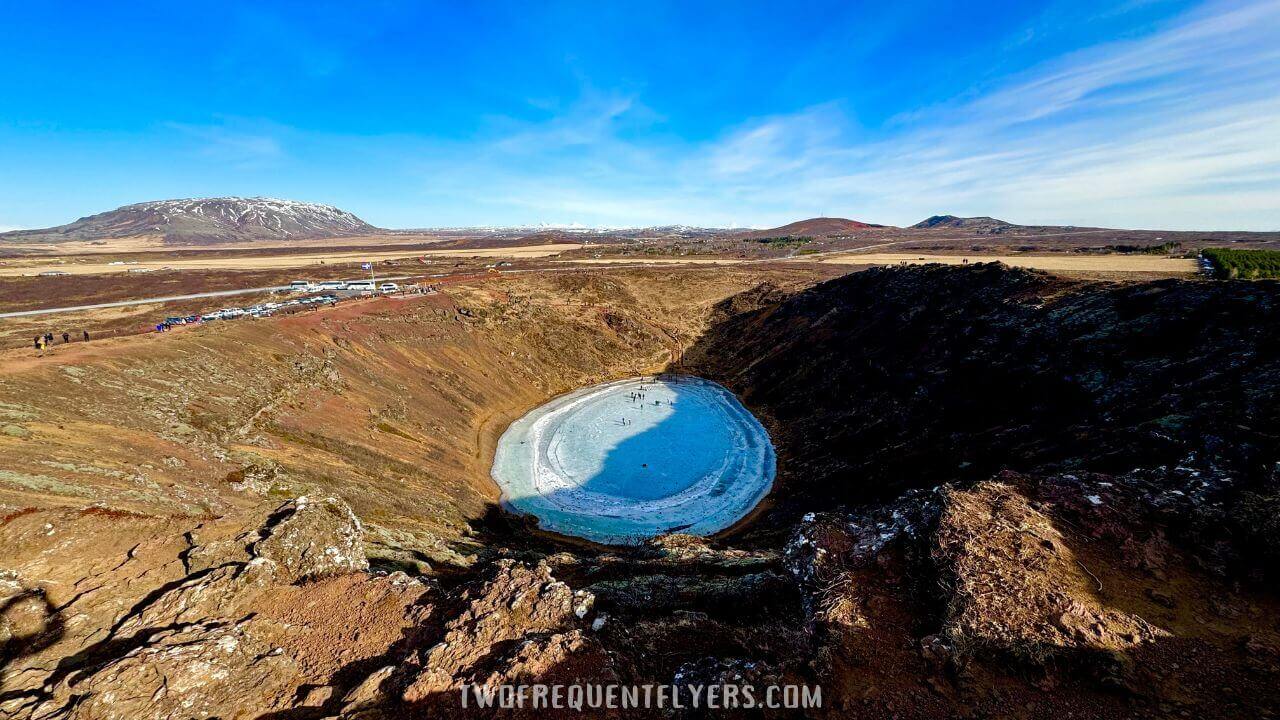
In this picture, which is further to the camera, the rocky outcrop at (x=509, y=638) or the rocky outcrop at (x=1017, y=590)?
the rocky outcrop at (x=509, y=638)

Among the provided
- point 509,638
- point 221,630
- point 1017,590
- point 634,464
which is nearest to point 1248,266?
point 634,464

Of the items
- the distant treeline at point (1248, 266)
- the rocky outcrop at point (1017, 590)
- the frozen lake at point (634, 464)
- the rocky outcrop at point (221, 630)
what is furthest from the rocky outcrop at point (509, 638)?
the distant treeline at point (1248, 266)

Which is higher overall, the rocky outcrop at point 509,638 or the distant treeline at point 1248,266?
the distant treeline at point 1248,266

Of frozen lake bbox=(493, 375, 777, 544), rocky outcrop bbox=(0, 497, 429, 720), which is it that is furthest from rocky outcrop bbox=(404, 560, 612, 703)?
frozen lake bbox=(493, 375, 777, 544)

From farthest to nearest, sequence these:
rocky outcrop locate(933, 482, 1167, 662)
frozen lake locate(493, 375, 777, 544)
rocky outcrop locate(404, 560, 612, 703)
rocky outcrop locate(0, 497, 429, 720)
A: frozen lake locate(493, 375, 777, 544) < rocky outcrop locate(404, 560, 612, 703) < rocky outcrop locate(933, 482, 1167, 662) < rocky outcrop locate(0, 497, 429, 720)

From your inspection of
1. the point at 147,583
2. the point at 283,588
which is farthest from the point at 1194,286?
the point at 147,583

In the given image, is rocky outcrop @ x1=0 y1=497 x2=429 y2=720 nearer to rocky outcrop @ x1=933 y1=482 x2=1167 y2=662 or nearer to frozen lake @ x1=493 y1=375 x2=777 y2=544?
rocky outcrop @ x1=933 y1=482 x2=1167 y2=662

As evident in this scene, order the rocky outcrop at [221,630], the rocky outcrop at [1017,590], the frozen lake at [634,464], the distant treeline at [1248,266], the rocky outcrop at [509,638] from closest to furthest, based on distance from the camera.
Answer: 1. the rocky outcrop at [221,630]
2. the rocky outcrop at [1017,590]
3. the rocky outcrop at [509,638]
4. the frozen lake at [634,464]
5. the distant treeline at [1248,266]

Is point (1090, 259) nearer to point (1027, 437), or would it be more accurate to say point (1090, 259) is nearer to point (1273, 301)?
point (1273, 301)

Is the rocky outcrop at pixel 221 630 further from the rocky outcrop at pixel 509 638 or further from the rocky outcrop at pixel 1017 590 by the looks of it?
the rocky outcrop at pixel 1017 590
